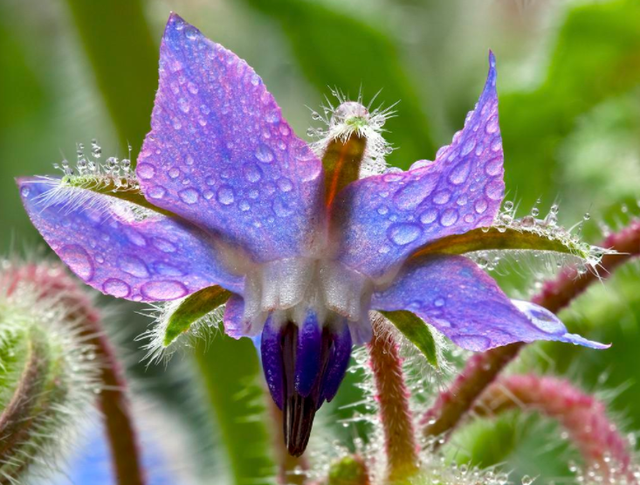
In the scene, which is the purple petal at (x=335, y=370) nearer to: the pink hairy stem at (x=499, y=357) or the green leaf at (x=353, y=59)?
the pink hairy stem at (x=499, y=357)

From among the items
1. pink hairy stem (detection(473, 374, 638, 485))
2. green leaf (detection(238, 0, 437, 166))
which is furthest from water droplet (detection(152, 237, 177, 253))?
green leaf (detection(238, 0, 437, 166))

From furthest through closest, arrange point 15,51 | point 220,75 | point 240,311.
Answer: point 15,51 < point 240,311 < point 220,75

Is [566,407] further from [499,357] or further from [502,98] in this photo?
[502,98]

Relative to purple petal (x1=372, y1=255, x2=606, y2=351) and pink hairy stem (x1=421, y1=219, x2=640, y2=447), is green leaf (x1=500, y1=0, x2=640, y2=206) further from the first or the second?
purple petal (x1=372, y1=255, x2=606, y2=351)

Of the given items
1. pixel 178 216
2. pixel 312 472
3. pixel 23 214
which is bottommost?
pixel 312 472

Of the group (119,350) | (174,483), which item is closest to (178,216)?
(119,350)

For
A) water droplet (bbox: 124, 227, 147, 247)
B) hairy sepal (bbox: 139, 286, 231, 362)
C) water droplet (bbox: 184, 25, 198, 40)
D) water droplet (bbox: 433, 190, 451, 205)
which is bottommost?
hairy sepal (bbox: 139, 286, 231, 362)

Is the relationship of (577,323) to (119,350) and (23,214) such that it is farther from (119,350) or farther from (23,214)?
(23,214)
